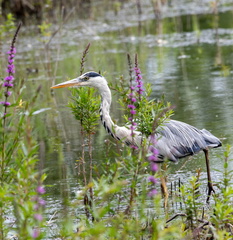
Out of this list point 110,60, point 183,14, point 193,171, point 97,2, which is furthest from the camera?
point 97,2

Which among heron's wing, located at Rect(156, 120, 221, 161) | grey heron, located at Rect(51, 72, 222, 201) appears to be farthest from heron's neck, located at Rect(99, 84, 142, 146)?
heron's wing, located at Rect(156, 120, 221, 161)

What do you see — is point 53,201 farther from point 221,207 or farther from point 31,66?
point 31,66

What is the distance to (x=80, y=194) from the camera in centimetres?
288

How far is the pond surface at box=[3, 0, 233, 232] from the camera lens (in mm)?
7500

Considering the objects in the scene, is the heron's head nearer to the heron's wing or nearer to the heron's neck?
the heron's neck

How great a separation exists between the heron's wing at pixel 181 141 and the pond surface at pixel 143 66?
0.33 metres

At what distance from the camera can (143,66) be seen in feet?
41.9

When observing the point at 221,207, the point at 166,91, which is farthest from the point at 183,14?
the point at 221,207

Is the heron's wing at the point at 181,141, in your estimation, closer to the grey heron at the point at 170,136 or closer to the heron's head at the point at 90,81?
the grey heron at the point at 170,136

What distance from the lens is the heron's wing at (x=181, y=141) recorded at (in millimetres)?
6039

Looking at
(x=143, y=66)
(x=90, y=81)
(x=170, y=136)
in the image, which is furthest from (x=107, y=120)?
(x=143, y=66)

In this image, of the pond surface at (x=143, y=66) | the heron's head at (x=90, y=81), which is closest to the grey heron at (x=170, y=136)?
the heron's head at (x=90, y=81)

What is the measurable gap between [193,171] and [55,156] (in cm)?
211

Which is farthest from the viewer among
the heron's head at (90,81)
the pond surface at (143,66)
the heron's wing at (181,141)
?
the pond surface at (143,66)
